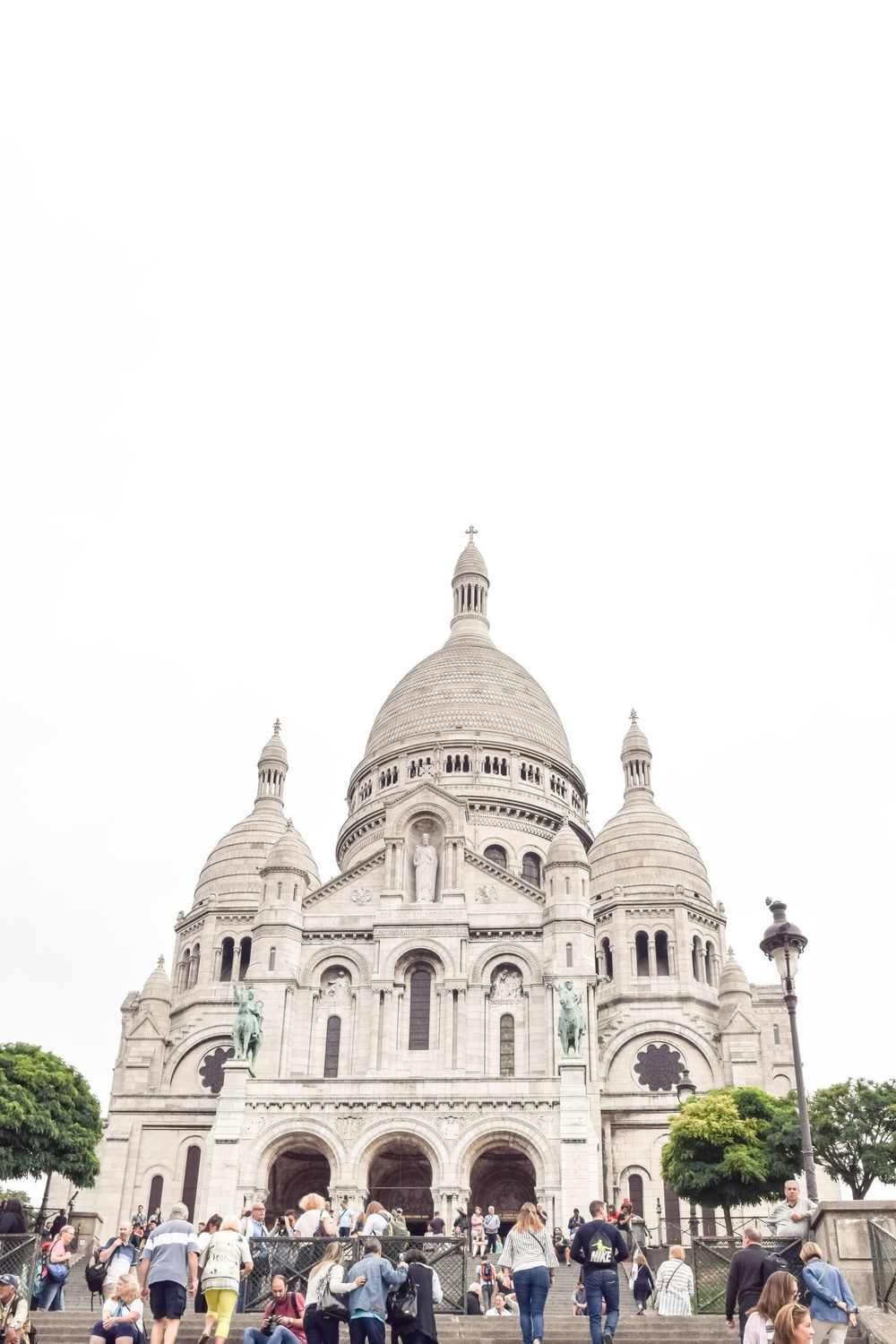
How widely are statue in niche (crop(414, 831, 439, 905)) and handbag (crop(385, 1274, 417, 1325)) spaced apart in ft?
114

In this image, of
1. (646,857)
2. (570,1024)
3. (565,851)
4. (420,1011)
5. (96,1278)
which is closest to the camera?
(96,1278)

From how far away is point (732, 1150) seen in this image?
38.7 meters

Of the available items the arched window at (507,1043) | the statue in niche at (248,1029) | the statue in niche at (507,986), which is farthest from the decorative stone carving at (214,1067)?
the arched window at (507,1043)

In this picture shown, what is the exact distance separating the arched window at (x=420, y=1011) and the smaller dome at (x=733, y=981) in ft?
49.4

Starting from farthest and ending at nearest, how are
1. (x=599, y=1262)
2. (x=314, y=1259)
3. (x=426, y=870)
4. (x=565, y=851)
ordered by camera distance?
(x=426, y=870) → (x=565, y=851) → (x=314, y=1259) → (x=599, y=1262)

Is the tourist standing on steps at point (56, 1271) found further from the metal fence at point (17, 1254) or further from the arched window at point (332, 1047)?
the arched window at point (332, 1047)

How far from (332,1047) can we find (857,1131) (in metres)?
17.8

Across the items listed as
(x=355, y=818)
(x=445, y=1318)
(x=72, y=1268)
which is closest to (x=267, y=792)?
(x=355, y=818)

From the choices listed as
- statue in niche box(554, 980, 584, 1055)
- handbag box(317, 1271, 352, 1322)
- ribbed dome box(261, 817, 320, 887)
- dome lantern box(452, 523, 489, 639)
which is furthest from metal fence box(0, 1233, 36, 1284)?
dome lantern box(452, 523, 489, 639)

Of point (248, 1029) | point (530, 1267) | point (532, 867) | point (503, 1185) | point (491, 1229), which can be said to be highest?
point (532, 867)

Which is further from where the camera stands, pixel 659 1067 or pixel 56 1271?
pixel 659 1067

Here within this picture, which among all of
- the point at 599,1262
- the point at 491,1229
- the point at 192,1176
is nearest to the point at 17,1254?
the point at 599,1262

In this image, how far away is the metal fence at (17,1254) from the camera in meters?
18.4

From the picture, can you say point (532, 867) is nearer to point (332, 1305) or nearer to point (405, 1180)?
point (405, 1180)
